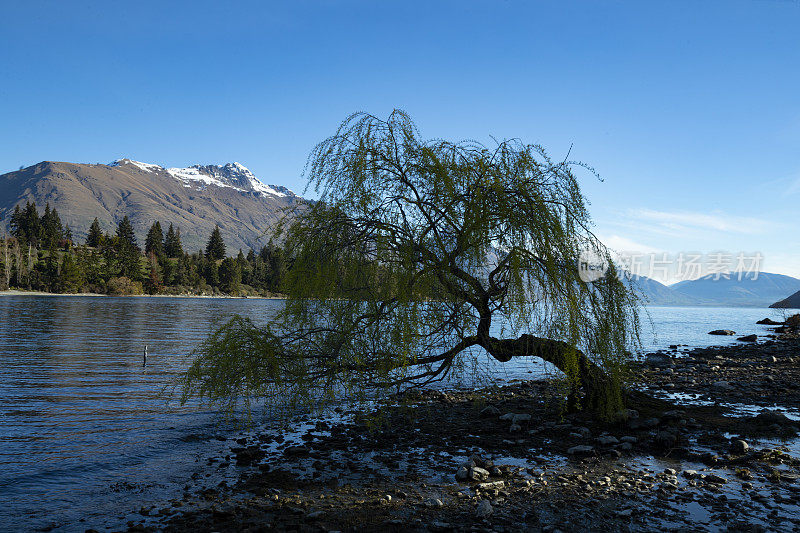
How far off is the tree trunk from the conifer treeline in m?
109

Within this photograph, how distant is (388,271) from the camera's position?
12406 millimetres

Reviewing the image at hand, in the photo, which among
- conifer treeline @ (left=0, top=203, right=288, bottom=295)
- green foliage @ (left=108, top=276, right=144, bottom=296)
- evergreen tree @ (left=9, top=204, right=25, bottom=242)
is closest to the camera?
conifer treeline @ (left=0, top=203, right=288, bottom=295)

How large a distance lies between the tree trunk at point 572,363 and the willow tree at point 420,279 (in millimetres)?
60

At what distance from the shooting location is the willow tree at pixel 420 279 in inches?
468

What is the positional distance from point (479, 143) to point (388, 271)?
4218 mm

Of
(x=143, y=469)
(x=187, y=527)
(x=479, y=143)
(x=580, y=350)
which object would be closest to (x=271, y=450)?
(x=143, y=469)

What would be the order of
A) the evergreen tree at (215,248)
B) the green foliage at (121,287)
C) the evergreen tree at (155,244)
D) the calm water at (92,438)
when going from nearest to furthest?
1. the calm water at (92,438)
2. the green foliage at (121,287)
3. the evergreen tree at (155,244)
4. the evergreen tree at (215,248)

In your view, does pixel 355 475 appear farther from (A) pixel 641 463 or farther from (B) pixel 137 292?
(B) pixel 137 292

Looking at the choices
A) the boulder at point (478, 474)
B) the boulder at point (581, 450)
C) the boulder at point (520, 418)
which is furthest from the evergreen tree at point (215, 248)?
the boulder at point (478, 474)

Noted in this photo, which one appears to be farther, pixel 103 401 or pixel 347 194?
pixel 103 401

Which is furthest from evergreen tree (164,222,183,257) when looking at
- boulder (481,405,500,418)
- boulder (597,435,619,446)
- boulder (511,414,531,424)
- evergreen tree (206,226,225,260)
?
boulder (597,435,619,446)

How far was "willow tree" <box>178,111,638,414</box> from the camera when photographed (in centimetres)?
1188

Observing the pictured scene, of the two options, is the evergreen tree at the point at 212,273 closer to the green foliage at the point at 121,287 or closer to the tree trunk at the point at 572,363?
the green foliage at the point at 121,287

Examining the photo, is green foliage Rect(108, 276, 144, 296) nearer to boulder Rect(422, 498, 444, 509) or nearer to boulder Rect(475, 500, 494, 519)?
boulder Rect(422, 498, 444, 509)
